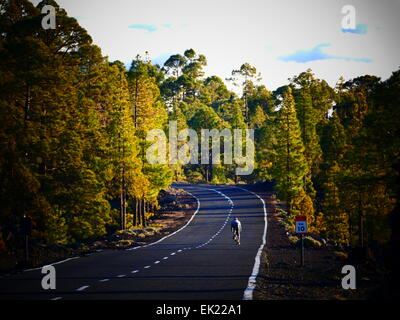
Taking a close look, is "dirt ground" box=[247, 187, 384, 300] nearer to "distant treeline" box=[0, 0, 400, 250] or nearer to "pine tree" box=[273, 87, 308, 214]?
"distant treeline" box=[0, 0, 400, 250]

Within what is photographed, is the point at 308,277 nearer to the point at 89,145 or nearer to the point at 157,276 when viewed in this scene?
the point at 157,276

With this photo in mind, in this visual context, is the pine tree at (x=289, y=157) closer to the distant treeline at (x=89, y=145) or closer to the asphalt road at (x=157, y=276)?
the distant treeline at (x=89, y=145)

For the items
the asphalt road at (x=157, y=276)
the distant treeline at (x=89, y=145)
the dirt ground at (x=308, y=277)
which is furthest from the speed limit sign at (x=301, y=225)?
the distant treeline at (x=89, y=145)

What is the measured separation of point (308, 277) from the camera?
17.5 m

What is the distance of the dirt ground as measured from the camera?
A: 44.7 feet

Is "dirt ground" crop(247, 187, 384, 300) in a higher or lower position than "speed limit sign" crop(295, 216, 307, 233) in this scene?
lower

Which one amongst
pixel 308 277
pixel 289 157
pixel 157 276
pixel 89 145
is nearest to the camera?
pixel 157 276

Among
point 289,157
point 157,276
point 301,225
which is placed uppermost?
point 289,157

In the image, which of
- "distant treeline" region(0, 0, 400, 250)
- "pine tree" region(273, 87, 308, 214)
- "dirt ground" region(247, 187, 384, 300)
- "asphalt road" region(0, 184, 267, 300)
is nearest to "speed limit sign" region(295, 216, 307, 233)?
"dirt ground" region(247, 187, 384, 300)

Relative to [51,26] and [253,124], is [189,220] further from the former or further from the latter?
[253,124]

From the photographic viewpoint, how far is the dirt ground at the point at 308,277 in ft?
44.7

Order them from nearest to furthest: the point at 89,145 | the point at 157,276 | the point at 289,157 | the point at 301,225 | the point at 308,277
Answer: the point at 157,276 → the point at 308,277 → the point at 301,225 → the point at 89,145 → the point at 289,157

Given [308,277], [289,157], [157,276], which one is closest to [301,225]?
[308,277]
